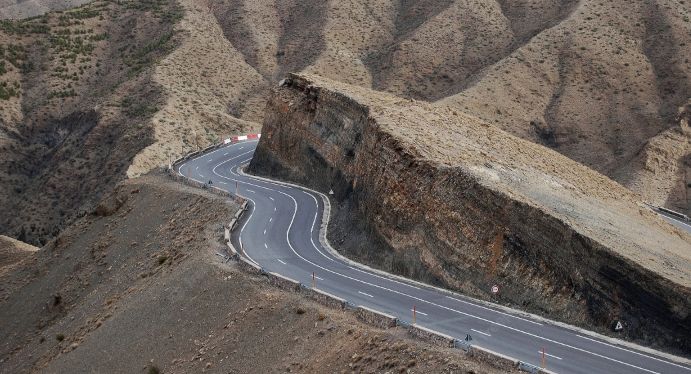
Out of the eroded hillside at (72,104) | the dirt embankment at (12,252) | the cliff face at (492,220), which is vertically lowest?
the dirt embankment at (12,252)

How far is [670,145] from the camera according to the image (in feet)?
219

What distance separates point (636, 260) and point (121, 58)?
240 ft

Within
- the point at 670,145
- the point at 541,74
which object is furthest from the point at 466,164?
the point at 541,74

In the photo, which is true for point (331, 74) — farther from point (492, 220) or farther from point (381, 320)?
point (381, 320)

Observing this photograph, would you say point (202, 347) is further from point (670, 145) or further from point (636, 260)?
point (670, 145)

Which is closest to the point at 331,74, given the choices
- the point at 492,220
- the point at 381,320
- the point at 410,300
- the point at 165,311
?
the point at 165,311

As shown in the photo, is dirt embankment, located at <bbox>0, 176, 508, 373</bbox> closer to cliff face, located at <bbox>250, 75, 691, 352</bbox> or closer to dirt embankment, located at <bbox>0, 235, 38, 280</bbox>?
dirt embankment, located at <bbox>0, 235, 38, 280</bbox>

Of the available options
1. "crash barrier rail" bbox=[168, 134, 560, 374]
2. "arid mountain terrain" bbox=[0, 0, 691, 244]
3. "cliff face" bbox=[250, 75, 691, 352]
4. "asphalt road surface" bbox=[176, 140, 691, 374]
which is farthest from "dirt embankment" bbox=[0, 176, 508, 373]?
"arid mountain terrain" bbox=[0, 0, 691, 244]

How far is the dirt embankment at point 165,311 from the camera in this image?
25.0 m

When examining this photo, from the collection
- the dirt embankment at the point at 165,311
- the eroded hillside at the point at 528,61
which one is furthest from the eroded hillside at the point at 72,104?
the dirt embankment at the point at 165,311

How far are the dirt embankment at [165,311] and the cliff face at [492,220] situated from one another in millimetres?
5763

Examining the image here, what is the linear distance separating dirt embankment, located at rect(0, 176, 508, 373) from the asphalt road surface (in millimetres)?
1738

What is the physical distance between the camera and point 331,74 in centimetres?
8712

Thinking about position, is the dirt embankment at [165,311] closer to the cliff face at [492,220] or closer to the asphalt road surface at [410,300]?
the asphalt road surface at [410,300]
